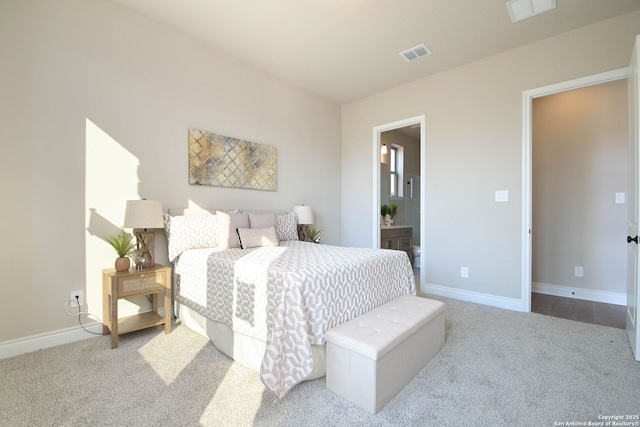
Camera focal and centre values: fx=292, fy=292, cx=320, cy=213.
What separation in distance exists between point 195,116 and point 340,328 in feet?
8.47

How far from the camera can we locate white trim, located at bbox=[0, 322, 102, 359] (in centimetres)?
207

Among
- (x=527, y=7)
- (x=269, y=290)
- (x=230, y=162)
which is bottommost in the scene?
(x=269, y=290)

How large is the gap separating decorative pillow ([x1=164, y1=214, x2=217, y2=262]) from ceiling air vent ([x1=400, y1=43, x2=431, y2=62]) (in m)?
2.77

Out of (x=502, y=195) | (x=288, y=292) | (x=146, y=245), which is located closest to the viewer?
(x=288, y=292)

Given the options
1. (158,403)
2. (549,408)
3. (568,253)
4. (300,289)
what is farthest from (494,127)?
(158,403)

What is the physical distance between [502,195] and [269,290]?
2.86 metres

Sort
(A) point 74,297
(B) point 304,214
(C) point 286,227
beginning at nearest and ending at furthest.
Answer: (A) point 74,297 → (C) point 286,227 → (B) point 304,214

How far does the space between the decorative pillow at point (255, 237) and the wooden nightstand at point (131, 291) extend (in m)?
0.69

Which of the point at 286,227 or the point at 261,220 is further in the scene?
the point at 286,227

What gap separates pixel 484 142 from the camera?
339 centimetres

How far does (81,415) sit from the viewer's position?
1.47 meters

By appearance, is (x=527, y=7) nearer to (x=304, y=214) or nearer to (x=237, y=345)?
(x=304, y=214)

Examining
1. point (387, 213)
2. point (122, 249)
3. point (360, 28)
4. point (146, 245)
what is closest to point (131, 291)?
point (122, 249)

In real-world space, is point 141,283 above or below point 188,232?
below
